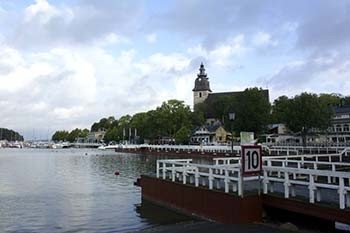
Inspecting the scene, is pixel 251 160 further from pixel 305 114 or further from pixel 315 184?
pixel 305 114

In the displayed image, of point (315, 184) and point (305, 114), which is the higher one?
point (305, 114)

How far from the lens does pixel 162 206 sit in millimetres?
25219

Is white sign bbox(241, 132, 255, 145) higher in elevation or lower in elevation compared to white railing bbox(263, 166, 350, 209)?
higher

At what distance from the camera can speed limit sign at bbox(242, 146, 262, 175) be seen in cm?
1716

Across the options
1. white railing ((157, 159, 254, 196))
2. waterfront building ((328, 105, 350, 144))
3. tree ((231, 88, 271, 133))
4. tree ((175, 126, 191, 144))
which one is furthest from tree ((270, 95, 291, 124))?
white railing ((157, 159, 254, 196))

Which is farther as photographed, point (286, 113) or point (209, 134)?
point (209, 134)

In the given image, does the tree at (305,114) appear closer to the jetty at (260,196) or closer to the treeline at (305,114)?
the treeline at (305,114)

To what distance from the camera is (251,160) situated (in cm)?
1741

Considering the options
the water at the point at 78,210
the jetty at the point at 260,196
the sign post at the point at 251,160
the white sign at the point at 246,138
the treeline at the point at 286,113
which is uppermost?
the treeline at the point at 286,113

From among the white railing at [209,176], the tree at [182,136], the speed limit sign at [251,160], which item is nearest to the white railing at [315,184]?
the speed limit sign at [251,160]

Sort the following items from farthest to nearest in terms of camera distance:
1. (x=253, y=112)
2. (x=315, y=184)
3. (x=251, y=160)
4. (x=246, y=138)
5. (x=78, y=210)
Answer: (x=253, y=112), (x=78, y=210), (x=246, y=138), (x=251, y=160), (x=315, y=184)

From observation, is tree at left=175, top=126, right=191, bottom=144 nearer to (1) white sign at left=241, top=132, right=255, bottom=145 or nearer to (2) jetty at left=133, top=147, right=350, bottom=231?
(2) jetty at left=133, top=147, right=350, bottom=231

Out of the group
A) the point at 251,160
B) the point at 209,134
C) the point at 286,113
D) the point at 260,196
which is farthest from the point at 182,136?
the point at 251,160

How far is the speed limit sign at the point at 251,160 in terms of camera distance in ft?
56.3
